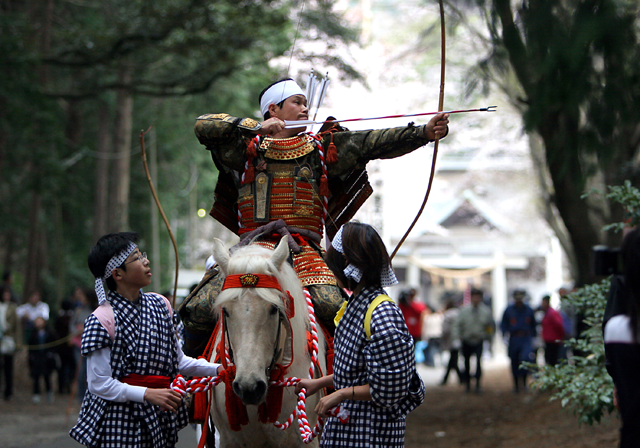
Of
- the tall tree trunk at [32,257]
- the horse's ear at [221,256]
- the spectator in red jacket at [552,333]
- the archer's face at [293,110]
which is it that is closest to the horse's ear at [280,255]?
the horse's ear at [221,256]

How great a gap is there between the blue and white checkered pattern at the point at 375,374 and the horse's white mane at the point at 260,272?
1.24 ft

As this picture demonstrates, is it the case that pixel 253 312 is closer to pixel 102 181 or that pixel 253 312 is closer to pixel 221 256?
pixel 221 256

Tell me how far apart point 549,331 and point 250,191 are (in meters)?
10.9

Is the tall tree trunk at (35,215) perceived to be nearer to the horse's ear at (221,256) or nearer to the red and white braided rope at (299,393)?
the horse's ear at (221,256)

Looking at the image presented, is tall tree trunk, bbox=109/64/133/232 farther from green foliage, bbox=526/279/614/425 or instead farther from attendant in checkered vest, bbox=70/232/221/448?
attendant in checkered vest, bbox=70/232/221/448

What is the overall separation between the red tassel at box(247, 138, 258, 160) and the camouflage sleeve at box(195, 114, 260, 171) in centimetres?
6

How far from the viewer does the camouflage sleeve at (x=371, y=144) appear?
4355mm

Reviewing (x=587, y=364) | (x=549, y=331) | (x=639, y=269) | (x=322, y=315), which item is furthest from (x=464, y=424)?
(x=639, y=269)

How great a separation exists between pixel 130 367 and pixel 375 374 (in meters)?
A: 1.19

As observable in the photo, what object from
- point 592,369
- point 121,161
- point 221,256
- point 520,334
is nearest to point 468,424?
point 520,334

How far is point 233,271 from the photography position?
3.46 m

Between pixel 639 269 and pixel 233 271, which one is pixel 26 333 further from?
pixel 639 269

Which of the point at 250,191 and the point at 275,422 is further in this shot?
the point at 250,191

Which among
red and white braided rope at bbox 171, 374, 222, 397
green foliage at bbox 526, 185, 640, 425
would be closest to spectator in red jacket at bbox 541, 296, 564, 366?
green foliage at bbox 526, 185, 640, 425
